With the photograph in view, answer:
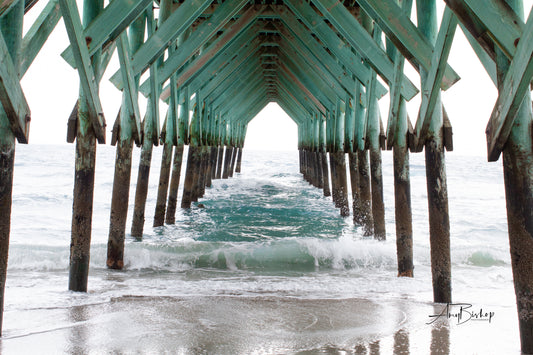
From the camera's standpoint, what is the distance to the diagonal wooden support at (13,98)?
221 centimetres

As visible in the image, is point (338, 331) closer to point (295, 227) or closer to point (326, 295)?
point (326, 295)

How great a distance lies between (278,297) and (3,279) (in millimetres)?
1913

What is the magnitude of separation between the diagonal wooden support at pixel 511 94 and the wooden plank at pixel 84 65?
93.6 inches

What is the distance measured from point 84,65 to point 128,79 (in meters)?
1.01

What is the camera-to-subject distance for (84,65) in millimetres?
3104

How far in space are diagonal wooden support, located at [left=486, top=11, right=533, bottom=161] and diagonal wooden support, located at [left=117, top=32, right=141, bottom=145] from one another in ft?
9.82

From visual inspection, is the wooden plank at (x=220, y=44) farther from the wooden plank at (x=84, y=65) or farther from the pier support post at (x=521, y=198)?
the pier support post at (x=521, y=198)

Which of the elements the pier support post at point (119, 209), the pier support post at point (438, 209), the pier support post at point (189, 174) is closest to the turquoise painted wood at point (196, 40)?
the pier support post at point (119, 209)

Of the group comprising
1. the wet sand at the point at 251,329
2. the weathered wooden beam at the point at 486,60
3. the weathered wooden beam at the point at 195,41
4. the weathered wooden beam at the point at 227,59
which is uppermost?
the weathered wooden beam at the point at 227,59

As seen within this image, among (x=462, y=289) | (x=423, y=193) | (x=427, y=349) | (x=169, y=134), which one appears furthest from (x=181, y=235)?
(x=423, y=193)

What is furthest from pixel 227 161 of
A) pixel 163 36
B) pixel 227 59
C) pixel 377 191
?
pixel 163 36

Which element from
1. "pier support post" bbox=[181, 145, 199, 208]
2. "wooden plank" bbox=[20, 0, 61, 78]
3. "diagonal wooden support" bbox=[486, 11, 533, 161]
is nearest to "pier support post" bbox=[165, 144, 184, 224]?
"pier support post" bbox=[181, 145, 199, 208]

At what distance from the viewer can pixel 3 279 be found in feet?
8.12

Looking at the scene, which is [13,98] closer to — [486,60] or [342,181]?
[486,60]
